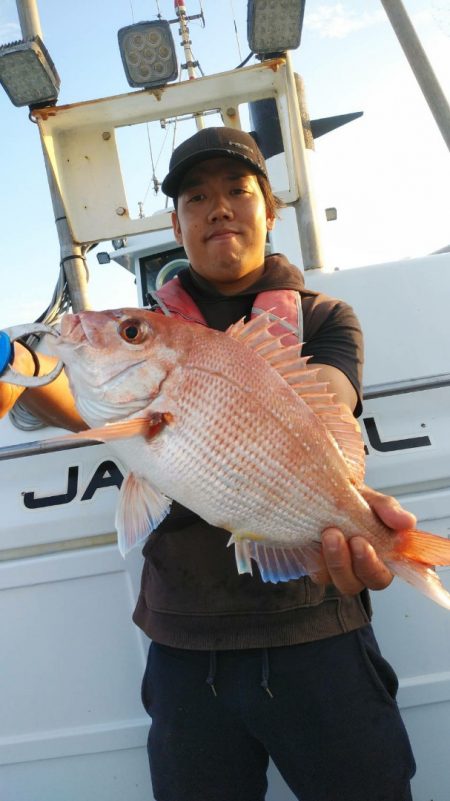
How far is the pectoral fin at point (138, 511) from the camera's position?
4.68ft

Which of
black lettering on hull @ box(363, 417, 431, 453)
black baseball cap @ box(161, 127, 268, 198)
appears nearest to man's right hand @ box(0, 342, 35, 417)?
black baseball cap @ box(161, 127, 268, 198)

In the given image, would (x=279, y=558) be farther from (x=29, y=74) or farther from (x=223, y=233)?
(x=29, y=74)

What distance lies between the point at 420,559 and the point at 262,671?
65 centimetres

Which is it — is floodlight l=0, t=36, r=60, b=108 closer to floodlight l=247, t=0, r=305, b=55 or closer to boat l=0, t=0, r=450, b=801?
floodlight l=247, t=0, r=305, b=55

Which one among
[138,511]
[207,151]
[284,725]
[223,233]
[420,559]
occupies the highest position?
[207,151]

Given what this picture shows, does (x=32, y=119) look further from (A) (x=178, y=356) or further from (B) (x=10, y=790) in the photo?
(B) (x=10, y=790)

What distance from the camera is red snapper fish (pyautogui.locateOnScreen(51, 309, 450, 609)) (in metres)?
1.36

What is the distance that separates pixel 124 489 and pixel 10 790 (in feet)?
5.61

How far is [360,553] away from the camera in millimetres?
1459

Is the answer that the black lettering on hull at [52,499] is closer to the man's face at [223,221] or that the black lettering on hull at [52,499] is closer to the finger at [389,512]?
the man's face at [223,221]

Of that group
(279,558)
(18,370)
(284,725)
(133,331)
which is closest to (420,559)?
(279,558)

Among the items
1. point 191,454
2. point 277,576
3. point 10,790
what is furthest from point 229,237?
point 10,790

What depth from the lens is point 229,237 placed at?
1970 mm

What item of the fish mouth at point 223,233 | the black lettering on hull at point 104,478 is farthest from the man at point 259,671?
the black lettering on hull at point 104,478
